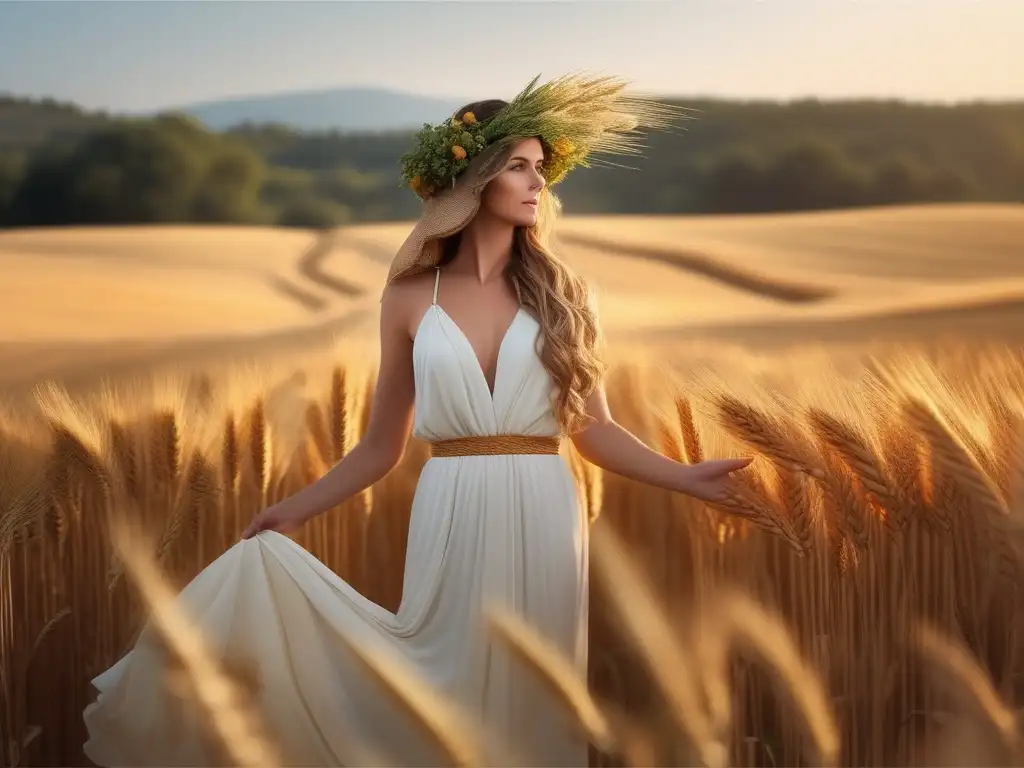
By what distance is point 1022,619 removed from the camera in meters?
1.83

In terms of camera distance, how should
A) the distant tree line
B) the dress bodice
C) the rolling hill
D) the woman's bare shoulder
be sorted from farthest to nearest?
the distant tree line
the rolling hill
the woman's bare shoulder
the dress bodice

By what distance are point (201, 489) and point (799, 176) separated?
14.4 metres

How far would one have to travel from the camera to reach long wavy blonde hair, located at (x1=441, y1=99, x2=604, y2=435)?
2.21 metres

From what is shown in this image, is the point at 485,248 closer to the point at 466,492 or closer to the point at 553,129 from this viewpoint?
the point at 553,129

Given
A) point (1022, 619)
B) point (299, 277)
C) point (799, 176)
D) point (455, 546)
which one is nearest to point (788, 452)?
point (1022, 619)

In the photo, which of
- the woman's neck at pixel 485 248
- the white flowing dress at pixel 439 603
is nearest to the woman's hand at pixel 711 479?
the white flowing dress at pixel 439 603

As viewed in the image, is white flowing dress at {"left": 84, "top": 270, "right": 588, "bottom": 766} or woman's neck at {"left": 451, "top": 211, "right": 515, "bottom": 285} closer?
white flowing dress at {"left": 84, "top": 270, "right": 588, "bottom": 766}

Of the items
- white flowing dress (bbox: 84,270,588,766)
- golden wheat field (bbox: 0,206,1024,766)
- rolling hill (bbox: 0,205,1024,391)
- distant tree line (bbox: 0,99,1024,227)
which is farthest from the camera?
distant tree line (bbox: 0,99,1024,227)

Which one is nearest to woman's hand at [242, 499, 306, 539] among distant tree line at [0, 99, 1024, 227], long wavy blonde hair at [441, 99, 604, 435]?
long wavy blonde hair at [441, 99, 604, 435]

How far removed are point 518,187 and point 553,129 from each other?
140 millimetres

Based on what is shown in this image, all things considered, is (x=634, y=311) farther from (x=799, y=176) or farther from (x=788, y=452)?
(x=799, y=176)

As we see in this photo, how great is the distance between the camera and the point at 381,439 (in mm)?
2396

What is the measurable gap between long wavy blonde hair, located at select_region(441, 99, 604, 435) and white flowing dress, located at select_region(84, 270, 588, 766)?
0.03 m

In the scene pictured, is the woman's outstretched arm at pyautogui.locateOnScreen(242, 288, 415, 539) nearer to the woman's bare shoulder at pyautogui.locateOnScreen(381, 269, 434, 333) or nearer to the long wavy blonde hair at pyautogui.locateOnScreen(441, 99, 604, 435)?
the woman's bare shoulder at pyautogui.locateOnScreen(381, 269, 434, 333)
